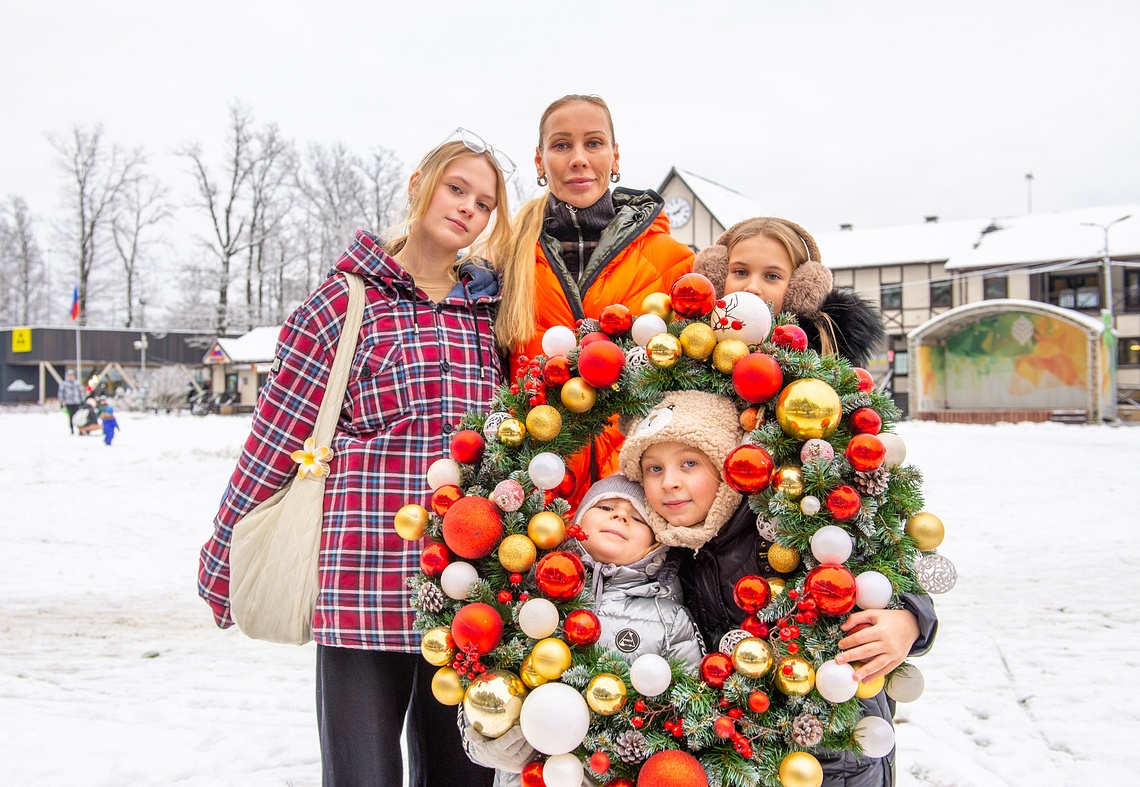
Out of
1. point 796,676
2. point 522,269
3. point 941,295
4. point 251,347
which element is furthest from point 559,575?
point 251,347

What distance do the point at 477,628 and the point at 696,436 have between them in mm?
677

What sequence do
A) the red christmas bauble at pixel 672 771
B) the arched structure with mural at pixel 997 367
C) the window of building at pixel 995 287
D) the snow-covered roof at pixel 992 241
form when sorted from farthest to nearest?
the window of building at pixel 995 287 < the snow-covered roof at pixel 992 241 < the arched structure with mural at pixel 997 367 < the red christmas bauble at pixel 672 771

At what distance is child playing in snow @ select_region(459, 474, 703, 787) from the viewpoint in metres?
1.71

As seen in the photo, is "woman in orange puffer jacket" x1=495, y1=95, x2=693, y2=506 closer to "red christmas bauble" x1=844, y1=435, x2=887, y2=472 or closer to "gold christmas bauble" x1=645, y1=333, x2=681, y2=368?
"gold christmas bauble" x1=645, y1=333, x2=681, y2=368

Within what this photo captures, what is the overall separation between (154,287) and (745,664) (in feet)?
156

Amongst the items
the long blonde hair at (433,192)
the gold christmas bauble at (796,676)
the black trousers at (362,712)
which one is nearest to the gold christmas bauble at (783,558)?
the gold christmas bauble at (796,676)

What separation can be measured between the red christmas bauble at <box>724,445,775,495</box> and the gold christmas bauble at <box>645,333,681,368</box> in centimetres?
29

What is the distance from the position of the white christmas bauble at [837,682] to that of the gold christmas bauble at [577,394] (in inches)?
31.9

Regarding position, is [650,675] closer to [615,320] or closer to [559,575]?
[559,575]

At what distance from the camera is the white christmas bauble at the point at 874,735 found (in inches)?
63.8

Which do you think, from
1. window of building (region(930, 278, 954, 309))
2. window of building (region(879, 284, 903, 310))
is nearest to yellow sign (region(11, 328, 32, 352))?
window of building (region(879, 284, 903, 310))

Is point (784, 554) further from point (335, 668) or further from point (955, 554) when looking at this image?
point (955, 554)

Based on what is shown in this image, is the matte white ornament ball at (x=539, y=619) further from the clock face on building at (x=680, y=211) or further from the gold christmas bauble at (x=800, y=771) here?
the clock face on building at (x=680, y=211)

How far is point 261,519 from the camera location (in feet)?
6.73
